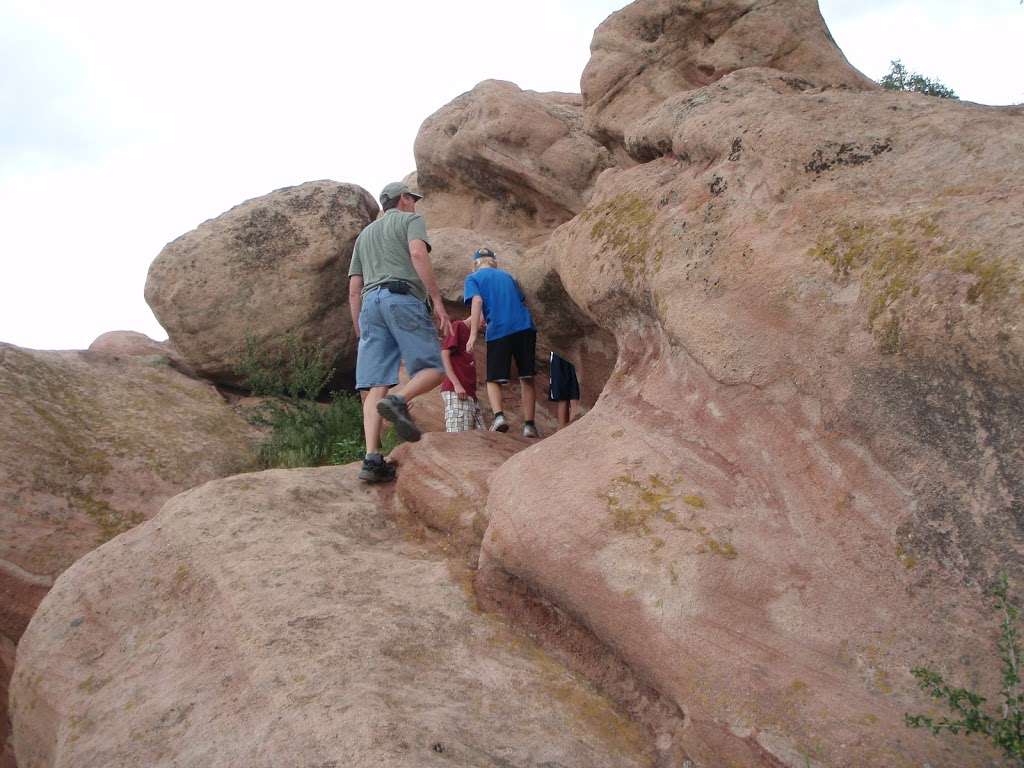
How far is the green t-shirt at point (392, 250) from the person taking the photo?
19.7 feet

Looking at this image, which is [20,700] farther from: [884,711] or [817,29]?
[817,29]

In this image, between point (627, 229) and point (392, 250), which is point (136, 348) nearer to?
point (392, 250)

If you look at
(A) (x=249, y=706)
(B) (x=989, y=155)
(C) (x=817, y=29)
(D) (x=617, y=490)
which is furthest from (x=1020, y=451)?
(C) (x=817, y=29)

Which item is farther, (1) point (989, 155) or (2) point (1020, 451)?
(1) point (989, 155)

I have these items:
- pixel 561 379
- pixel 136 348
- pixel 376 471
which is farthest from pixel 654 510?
pixel 136 348

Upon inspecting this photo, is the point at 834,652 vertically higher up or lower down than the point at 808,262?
lower down

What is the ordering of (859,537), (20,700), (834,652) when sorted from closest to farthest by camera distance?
(834,652) → (859,537) → (20,700)

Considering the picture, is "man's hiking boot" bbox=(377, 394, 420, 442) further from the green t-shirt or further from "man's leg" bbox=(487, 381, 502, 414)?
"man's leg" bbox=(487, 381, 502, 414)

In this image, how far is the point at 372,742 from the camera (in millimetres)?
3041

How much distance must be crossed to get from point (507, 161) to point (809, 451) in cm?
729

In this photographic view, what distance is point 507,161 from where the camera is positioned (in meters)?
10.4

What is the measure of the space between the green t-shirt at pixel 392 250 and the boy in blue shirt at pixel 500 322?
112 centimetres

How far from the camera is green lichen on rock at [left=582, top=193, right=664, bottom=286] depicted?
4809 millimetres

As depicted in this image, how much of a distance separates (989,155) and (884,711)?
2289 millimetres
